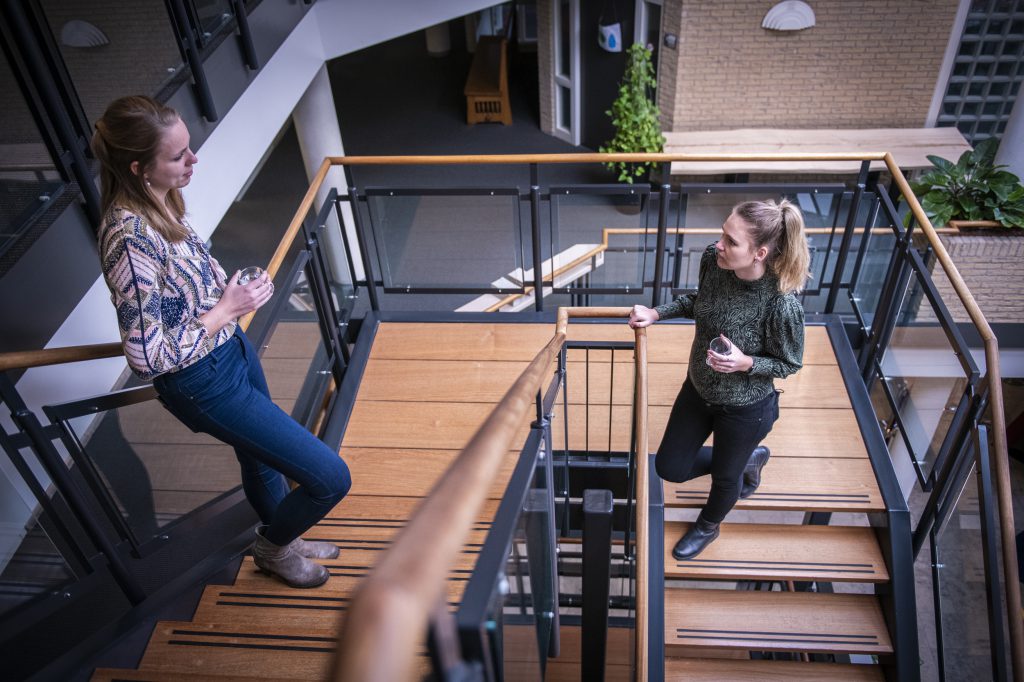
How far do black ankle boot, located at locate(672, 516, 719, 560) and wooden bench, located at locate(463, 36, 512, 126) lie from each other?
30.1ft

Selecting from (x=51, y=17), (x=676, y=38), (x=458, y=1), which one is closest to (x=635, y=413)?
(x=51, y=17)

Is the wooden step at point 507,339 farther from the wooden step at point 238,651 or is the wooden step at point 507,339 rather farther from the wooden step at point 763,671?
the wooden step at point 238,651

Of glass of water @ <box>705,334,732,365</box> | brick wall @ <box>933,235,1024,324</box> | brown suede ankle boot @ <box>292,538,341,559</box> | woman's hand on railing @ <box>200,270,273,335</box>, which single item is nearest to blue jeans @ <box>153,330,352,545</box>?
woman's hand on railing @ <box>200,270,273,335</box>

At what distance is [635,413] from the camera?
10.0 ft

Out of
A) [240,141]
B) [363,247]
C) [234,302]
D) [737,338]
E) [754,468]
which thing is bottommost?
[754,468]

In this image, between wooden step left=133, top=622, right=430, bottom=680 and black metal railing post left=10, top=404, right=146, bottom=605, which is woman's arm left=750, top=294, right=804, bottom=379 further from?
black metal railing post left=10, top=404, right=146, bottom=605

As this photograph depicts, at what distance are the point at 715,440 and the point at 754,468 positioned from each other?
1.61 ft

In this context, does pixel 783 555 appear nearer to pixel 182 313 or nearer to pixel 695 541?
pixel 695 541

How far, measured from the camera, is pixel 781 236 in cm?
244

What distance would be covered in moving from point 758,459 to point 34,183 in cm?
312

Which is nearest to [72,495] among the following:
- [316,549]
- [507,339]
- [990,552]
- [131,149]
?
[316,549]

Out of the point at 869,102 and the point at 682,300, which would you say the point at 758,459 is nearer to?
the point at 682,300

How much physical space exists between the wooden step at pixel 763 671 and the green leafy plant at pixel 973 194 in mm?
4496

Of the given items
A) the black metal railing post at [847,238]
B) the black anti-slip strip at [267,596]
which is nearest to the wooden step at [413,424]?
the black anti-slip strip at [267,596]
